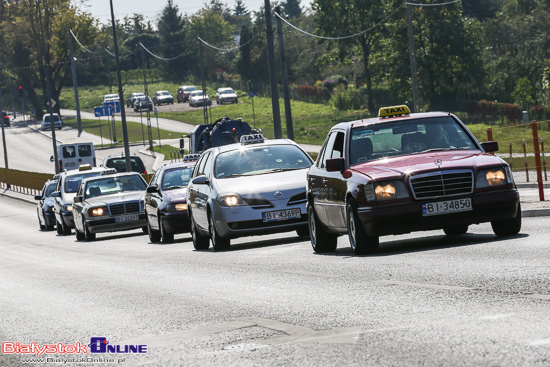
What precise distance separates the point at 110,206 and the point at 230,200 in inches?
417

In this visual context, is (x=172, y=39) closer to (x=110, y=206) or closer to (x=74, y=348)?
(x=110, y=206)

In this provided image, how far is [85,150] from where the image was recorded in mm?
57219

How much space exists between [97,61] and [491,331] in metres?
146

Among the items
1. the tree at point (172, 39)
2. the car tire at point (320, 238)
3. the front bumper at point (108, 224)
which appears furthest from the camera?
the tree at point (172, 39)

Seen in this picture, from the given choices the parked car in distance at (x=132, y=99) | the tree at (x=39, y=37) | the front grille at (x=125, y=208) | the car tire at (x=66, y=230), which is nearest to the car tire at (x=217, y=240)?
the front grille at (x=125, y=208)

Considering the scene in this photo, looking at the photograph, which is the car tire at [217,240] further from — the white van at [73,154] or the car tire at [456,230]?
the white van at [73,154]

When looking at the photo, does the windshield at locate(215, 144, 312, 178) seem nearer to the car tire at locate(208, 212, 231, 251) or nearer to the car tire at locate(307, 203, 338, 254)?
the car tire at locate(208, 212, 231, 251)

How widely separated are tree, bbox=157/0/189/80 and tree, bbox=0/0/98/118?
24809 millimetres

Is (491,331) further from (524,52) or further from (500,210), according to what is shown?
(524,52)

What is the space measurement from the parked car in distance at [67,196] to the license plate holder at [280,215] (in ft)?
53.6

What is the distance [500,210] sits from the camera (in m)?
11.8

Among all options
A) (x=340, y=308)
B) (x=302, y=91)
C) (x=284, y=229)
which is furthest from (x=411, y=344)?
(x=302, y=91)

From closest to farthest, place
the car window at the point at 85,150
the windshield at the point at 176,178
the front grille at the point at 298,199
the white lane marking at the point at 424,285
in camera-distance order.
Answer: the white lane marking at the point at 424,285
the front grille at the point at 298,199
the windshield at the point at 176,178
the car window at the point at 85,150

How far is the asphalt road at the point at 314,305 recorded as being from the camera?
→ 616cm
